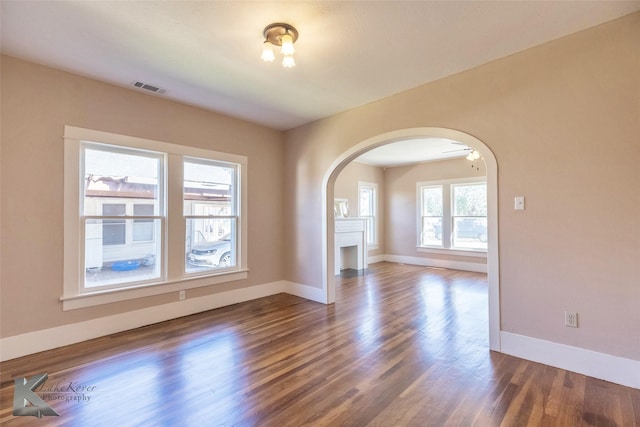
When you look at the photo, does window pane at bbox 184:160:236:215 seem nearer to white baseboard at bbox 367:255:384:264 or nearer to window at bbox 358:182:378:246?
window at bbox 358:182:378:246

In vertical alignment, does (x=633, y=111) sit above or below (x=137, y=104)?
below

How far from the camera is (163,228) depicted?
378 cm

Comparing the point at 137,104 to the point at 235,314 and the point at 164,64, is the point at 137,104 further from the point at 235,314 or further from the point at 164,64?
the point at 235,314

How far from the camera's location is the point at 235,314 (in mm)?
3951

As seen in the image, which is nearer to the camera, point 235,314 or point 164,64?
point 164,64

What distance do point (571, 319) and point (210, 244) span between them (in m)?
4.22

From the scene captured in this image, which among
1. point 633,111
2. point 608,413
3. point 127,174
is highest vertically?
point 633,111

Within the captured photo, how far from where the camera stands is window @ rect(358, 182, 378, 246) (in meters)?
8.18

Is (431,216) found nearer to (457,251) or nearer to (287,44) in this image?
(457,251)

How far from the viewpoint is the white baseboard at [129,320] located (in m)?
2.79

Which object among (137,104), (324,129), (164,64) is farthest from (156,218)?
(324,129)

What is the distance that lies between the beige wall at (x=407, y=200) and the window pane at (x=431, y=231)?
23cm

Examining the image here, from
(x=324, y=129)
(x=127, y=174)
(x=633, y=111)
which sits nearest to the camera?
(x=633, y=111)

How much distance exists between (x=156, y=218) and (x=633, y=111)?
15.8 ft
